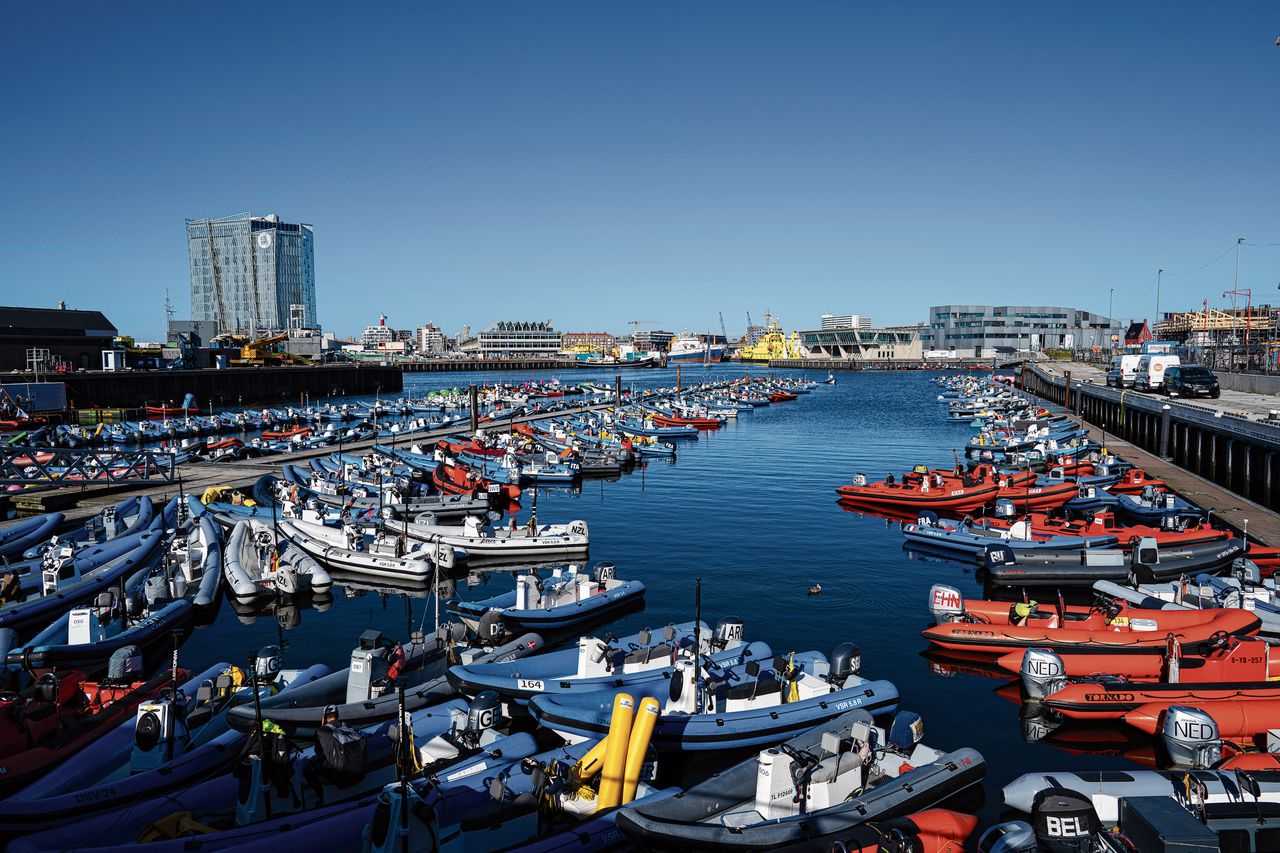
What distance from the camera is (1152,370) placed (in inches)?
2680

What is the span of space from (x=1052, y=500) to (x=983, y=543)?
10.3 meters

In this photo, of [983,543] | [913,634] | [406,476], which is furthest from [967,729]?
[406,476]

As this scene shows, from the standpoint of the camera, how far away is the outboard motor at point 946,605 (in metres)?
23.4

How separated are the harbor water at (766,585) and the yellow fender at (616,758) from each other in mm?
7077

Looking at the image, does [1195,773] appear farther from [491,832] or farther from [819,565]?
[819,565]

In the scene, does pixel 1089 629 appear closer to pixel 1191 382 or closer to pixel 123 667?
pixel 123 667

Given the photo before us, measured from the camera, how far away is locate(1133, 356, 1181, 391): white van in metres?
67.2

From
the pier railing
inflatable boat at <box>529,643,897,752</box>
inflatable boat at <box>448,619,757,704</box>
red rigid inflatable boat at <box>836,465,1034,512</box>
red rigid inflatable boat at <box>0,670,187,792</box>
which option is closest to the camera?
red rigid inflatable boat at <box>0,670,187,792</box>

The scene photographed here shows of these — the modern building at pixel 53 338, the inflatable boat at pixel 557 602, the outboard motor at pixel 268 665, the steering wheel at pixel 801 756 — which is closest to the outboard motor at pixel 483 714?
the outboard motor at pixel 268 665

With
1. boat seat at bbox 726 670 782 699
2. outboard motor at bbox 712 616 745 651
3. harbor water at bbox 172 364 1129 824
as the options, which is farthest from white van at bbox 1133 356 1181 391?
boat seat at bbox 726 670 782 699

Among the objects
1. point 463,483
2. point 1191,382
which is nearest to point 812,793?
point 463,483

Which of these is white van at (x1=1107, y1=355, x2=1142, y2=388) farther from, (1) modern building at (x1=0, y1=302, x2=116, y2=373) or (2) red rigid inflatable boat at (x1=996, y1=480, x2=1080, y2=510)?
(1) modern building at (x1=0, y1=302, x2=116, y2=373)

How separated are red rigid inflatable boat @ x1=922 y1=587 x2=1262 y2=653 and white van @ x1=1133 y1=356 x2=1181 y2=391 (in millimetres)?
52334

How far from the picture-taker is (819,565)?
32344 mm
